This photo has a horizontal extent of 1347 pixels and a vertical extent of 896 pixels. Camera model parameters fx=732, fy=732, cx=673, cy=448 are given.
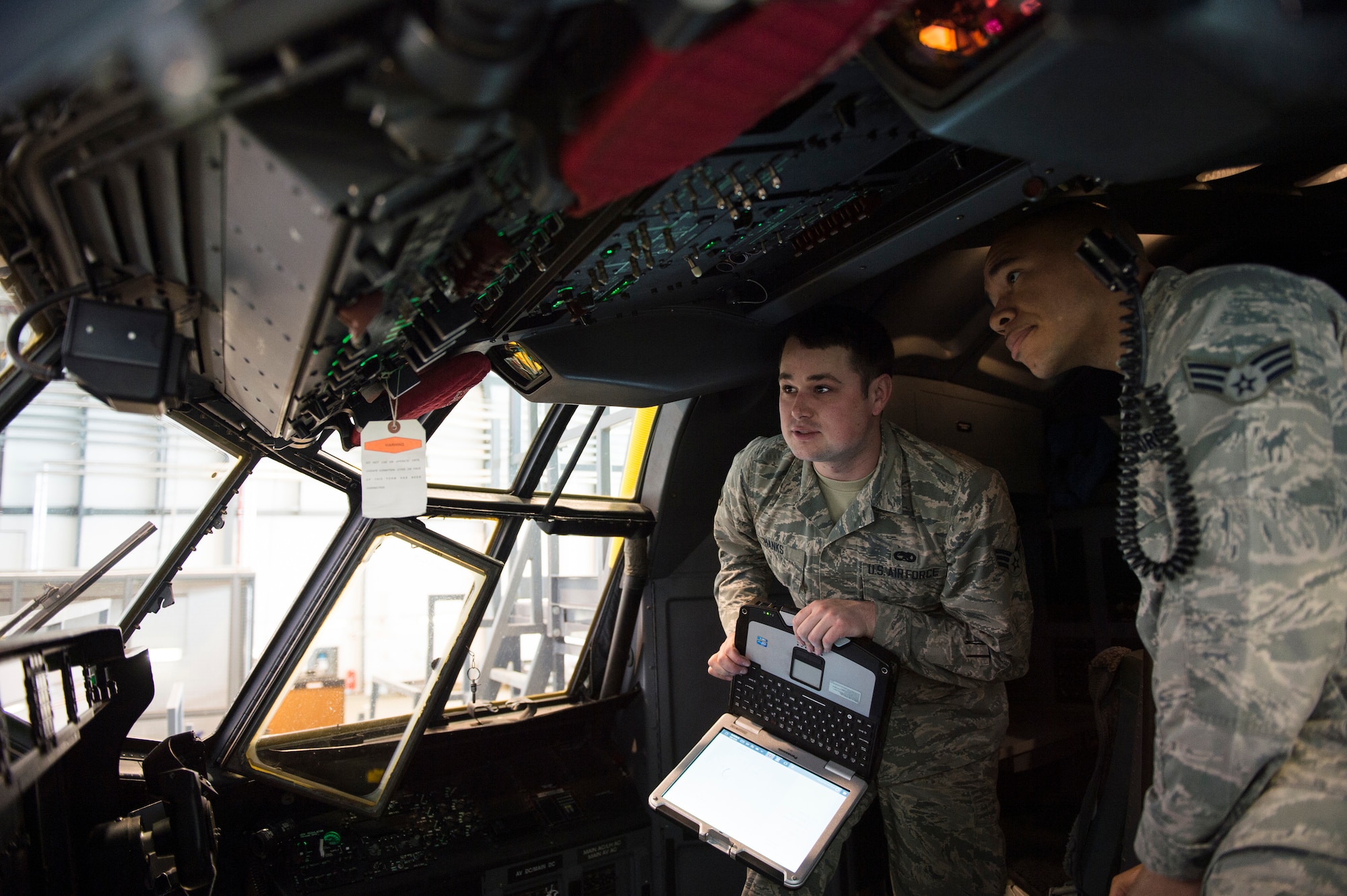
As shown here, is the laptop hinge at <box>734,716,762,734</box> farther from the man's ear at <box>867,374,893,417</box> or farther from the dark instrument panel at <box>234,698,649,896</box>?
the dark instrument panel at <box>234,698,649,896</box>

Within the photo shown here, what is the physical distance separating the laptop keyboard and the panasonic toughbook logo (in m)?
0.52

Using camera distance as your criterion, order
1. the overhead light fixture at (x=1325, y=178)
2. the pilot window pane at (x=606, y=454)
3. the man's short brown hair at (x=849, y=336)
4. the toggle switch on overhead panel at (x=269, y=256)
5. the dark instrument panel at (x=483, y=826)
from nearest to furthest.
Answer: the toggle switch on overhead panel at (x=269, y=256) → the overhead light fixture at (x=1325, y=178) → the man's short brown hair at (x=849, y=336) → the dark instrument panel at (x=483, y=826) → the pilot window pane at (x=606, y=454)

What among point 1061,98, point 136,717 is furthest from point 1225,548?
point 136,717

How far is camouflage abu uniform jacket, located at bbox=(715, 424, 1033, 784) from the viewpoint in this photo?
2.02 metres

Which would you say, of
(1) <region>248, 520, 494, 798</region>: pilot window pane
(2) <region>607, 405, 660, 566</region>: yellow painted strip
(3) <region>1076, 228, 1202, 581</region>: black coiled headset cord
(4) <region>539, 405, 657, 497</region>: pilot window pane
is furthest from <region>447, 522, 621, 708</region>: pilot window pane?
(3) <region>1076, 228, 1202, 581</region>: black coiled headset cord

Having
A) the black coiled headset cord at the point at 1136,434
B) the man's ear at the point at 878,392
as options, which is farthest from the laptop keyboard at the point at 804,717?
the man's ear at the point at 878,392

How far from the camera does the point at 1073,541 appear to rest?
3455mm

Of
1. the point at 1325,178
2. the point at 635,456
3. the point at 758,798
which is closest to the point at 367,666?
the point at 635,456

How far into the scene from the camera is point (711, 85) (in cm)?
68

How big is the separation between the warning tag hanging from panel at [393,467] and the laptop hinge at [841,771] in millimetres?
1223

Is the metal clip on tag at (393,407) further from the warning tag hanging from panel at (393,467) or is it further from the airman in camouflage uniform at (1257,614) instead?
the airman in camouflage uniform at (1257,614)

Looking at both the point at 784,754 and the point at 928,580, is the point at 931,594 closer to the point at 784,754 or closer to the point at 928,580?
the point at 928,580

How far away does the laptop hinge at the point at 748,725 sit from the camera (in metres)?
1.91

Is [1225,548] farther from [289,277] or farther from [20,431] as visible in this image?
[20,431]
